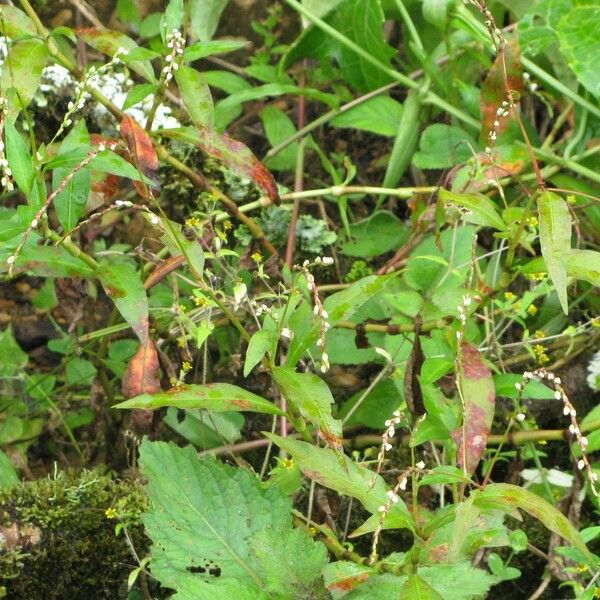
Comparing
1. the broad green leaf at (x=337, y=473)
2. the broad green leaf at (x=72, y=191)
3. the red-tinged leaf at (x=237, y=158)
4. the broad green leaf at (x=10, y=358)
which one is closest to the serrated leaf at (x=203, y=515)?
the broad green leaf at (x=337, y=473)

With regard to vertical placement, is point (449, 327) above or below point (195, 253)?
below

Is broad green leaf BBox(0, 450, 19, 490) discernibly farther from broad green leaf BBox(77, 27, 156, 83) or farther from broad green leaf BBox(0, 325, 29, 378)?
broad green leaf BBox(77, 27, 156, 83)

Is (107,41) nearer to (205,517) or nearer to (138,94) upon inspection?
(138,94)

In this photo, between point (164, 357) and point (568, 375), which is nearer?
point (164, 357)

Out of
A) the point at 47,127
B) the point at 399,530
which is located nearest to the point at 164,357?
the point at 399,530

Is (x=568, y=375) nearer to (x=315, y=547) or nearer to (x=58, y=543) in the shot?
(x=315, y=547)

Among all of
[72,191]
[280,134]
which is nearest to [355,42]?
[280,134]
